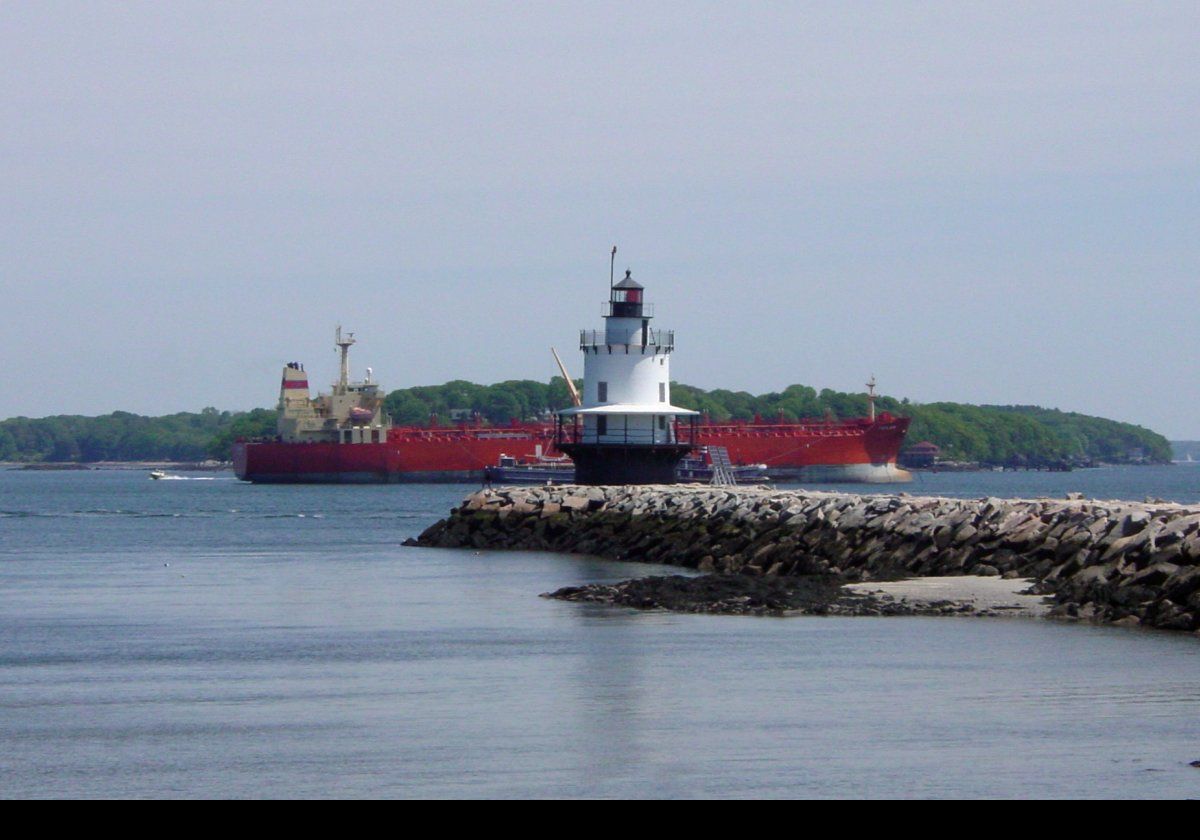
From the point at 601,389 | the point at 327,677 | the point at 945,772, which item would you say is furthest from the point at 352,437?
the point at 945,772

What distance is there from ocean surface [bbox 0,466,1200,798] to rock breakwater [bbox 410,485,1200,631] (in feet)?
3.95

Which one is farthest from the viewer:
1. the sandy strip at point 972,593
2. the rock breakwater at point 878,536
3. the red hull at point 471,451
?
the red hull at point 471,451

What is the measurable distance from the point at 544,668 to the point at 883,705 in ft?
11.6

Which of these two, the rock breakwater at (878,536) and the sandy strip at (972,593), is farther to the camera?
the sandy strip at (972,593)

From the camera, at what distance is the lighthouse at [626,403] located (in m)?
38.0

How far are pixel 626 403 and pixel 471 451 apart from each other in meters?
51.6

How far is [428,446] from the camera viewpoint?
89.4m

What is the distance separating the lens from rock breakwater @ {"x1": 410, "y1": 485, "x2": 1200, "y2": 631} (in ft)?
58.3

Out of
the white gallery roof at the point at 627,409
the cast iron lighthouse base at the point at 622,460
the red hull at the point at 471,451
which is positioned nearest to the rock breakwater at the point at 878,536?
the cast iron lighthouse base at the point at 622,460

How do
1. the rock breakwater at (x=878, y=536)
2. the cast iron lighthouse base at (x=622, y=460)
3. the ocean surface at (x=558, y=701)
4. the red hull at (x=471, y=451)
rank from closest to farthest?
the ocean surface at (x=558, y=701) → the rock breakwater at (x=878, y=536) → the cast iron lighthouse base at (x=622, y=460) → the red hull at (x=471, y=451)

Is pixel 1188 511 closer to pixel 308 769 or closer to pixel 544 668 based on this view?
pixel 544 668

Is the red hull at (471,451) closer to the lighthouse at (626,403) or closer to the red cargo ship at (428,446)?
the red cargo ship at (428,446)

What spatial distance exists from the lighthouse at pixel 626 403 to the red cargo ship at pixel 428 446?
1826 inches
